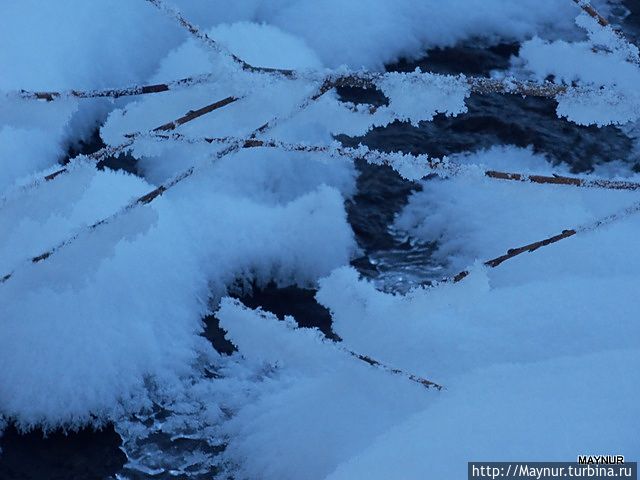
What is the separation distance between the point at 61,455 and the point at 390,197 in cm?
111

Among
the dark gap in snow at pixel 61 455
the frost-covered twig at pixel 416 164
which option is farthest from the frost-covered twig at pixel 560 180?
the dark gap in snow at pixel 61 455

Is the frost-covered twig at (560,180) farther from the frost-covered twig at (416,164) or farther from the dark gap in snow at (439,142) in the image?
the dark gap in snow at (439,142)

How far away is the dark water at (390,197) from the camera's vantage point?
1358 millimetres

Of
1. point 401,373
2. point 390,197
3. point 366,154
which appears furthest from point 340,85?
point 390,197

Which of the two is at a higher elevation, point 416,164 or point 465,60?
point 465,60

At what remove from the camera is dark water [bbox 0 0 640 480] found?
1358mm

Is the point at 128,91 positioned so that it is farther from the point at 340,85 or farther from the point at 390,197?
the point at 390,197

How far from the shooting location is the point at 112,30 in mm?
1884

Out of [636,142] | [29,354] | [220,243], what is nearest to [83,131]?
[220,243]

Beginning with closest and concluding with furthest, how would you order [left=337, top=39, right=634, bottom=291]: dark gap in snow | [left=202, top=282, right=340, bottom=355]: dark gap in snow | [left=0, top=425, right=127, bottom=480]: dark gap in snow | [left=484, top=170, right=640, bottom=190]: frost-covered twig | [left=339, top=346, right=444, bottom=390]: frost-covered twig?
[left=484, top=170, right=640, bottom=190]: frost-covered twig
[left=339, top=346, right=444, bottom=390]: frost-covered twig
[left=0, top=425, right=127, bottom=480]: dark gap in snow
[left=202, top=282, right=340, bottom=355]: dark gap in snow
[left=337, top=39, right=634, bottom=291]: dark gap in snow

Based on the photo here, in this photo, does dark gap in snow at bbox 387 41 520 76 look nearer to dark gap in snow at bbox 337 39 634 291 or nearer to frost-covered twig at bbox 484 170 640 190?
dark gap in snow at bbox 337 39 634 291

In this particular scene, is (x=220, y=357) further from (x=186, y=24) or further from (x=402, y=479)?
(x=186, y=24)

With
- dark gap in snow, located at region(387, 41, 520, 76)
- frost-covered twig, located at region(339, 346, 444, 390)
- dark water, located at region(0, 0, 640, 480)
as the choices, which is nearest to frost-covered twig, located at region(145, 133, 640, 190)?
frost-covered twig, located at region(339, 346, 444, 390)

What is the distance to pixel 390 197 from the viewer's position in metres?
1.92
